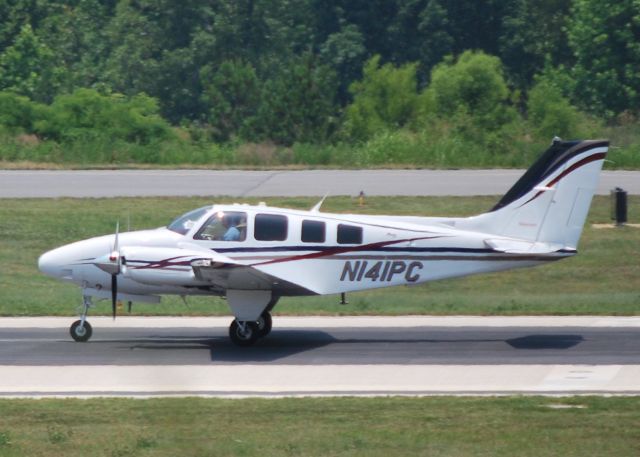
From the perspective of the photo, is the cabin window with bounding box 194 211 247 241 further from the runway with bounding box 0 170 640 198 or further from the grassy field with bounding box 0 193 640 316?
the runway with bounding box 0 170 640 198

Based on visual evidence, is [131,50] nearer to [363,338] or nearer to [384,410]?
[363,338]

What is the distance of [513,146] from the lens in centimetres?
4700

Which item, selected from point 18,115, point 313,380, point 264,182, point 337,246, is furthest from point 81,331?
point 18,115

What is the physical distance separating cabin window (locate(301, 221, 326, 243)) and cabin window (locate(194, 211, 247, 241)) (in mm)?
995

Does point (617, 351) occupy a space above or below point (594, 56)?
below

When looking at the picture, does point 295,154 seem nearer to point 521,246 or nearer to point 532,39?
point 521,246

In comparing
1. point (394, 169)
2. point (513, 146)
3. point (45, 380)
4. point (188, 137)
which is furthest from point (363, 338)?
point (188, 137)

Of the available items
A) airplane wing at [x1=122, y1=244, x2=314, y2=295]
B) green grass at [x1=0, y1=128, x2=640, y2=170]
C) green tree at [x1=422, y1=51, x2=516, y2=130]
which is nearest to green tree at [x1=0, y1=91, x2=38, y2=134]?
green grass at [x1=0, y1=128, x2=640, y2=170]

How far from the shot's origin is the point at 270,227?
20875 mm

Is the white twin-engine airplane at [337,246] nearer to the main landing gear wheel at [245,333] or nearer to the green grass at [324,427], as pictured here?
the main landing gear wheel at [245,333]

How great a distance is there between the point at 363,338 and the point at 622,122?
124 feet

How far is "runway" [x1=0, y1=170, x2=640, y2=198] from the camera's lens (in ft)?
125

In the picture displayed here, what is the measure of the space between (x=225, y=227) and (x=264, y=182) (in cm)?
1924

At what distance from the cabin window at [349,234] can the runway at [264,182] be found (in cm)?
1652
